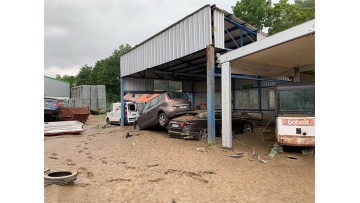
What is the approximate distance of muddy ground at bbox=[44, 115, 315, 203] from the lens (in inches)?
159

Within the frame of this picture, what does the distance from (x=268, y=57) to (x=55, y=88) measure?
36141 millimetres

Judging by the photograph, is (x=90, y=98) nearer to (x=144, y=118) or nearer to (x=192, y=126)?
(x=144, y=118)

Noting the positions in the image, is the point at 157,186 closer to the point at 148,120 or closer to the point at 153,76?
the point at 148,120

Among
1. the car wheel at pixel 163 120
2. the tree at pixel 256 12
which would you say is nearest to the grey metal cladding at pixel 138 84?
the car wheel at pixel 163 120

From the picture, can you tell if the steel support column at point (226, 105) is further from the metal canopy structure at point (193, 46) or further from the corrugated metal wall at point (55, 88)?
the corrugated metal wall at point (55, 88)

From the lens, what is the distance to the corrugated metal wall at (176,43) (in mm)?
9148

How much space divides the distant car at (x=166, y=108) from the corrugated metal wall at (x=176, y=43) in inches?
77.3

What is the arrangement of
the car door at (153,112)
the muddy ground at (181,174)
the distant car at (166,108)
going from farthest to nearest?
the car door at (153,112)
the distant car at (166,108)
the muddy ground at (181,174)

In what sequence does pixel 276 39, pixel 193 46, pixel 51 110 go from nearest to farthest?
pixel 276 39 → pixel 193 46 → pixel 51 110

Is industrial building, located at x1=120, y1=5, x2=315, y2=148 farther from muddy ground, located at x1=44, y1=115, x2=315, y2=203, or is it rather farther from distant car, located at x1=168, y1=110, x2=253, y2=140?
muddy ground, located at x1=44, y1=115, x2=315, y2=203

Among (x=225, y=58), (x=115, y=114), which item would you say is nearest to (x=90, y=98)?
(x=115, y=114)

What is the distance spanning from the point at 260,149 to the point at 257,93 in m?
8.56

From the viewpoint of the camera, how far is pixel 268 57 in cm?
804

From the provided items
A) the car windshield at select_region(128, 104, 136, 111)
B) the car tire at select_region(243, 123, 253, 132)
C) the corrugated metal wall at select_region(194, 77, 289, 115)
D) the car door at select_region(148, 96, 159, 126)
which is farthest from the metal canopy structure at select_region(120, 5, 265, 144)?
the car tire at select_region(243, 123, 253, 132)
